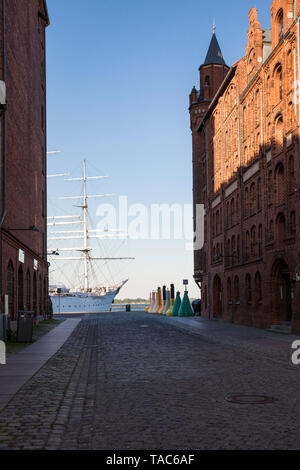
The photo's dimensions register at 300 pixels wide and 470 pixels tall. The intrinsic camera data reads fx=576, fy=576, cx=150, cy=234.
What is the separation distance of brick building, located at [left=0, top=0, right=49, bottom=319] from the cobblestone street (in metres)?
12.5

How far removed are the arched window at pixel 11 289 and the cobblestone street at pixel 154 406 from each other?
12.0m

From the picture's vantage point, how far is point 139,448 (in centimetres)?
617

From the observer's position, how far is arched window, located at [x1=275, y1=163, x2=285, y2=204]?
28516 mm

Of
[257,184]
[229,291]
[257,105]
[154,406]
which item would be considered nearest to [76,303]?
[229,291]

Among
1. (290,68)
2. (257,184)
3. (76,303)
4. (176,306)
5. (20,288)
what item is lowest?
(76,303)

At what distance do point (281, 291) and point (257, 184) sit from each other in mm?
6989

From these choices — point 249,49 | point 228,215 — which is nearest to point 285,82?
point 249,49

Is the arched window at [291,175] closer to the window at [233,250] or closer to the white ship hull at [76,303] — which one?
the window at [233,250]

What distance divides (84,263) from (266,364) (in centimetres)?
8552

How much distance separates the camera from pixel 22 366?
13648mm

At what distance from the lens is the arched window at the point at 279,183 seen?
28.5m

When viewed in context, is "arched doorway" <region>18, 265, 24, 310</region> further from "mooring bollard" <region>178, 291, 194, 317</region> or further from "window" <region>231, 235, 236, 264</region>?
"mooring bollard" <region>178, 291, 194, 317</region>

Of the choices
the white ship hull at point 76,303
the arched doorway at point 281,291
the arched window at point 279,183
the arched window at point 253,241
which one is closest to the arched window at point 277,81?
the arched window at point 279,183

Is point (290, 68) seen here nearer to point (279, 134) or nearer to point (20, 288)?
point (279, 134)
